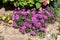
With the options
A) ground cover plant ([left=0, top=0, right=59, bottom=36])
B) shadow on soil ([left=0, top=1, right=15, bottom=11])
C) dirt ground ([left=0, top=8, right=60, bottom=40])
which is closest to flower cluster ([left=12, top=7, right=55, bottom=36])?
ground cover plant ([left=0, top=0, right=59, bottom=36])

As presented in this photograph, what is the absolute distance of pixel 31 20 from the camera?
19.3 ft

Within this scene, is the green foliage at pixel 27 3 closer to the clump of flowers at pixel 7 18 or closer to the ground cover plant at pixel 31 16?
the ground cover plant at pixel 31 16

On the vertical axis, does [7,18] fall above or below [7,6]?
below

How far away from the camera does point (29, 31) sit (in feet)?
19.0

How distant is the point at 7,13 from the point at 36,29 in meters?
1.05

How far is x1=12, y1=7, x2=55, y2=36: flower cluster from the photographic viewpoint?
5.77 m

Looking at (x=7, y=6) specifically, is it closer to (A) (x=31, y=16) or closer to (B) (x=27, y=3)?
(B) (x=27, y=3)

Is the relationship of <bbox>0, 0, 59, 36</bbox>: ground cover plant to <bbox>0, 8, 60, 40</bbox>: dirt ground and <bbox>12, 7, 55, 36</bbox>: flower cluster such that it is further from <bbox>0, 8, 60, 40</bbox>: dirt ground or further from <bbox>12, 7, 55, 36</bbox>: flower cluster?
<bbox>0, 8, 60, 40</bbox>: dirt ground

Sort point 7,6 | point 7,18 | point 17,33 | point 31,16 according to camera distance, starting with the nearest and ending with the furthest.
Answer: point 17,33, point 31,16, point 7,18, point 7,6

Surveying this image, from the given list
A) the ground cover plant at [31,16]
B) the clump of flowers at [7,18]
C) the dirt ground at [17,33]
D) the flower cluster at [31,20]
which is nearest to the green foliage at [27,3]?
the ground cover plant at [31,16]

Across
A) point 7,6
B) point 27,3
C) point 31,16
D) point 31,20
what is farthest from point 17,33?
point 7,6

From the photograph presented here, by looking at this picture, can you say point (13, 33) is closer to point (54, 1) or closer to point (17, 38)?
point (17, 38)

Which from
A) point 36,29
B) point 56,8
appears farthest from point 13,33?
point 56,8

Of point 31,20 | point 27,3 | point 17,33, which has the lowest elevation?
point 17,33
